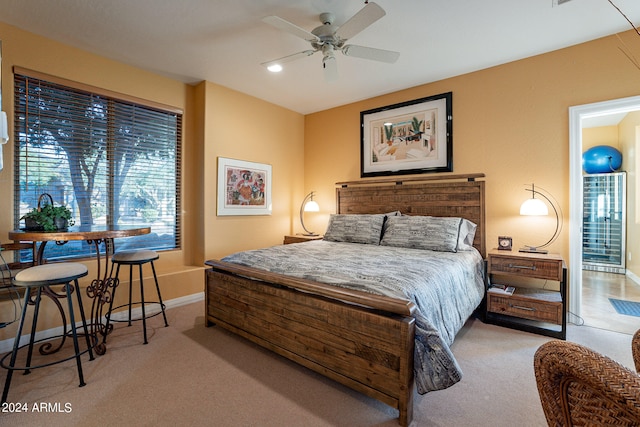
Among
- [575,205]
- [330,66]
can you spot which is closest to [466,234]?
[575,205]

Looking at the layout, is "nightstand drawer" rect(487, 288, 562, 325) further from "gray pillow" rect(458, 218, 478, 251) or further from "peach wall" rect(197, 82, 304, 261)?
"peach wall" rect(197, 82, 304, 261)

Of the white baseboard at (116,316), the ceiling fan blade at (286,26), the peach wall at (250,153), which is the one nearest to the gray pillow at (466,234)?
the ceiling fan blade at (286,26)

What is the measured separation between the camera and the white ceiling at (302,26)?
2352 mm

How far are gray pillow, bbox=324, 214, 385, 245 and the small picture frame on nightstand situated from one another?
132cm

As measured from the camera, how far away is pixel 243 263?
8.49 feet

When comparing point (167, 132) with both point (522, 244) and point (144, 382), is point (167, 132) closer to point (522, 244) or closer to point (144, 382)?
point (144, 382)

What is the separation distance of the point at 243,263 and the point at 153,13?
227 cm

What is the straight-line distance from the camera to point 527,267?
2775mm

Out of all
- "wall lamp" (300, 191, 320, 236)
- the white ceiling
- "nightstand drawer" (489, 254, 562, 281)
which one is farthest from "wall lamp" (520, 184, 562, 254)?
"wall lamp" (300, 191, 320, 236)

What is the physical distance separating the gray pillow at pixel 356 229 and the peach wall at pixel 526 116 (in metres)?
1.25

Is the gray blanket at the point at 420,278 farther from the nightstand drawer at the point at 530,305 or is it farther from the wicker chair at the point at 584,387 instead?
the wicker chair at the point at 584,387

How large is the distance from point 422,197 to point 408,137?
885mm

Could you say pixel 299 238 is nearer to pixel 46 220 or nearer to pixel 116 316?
pixel 116 316

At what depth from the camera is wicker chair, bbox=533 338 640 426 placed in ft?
2.05
